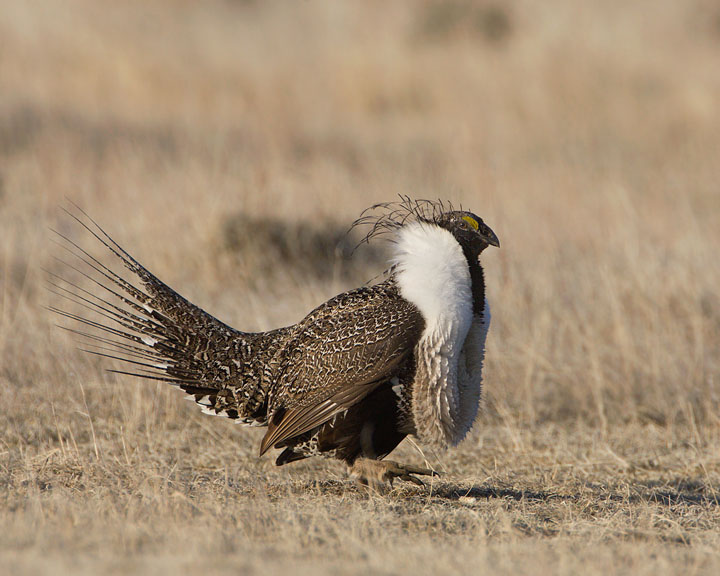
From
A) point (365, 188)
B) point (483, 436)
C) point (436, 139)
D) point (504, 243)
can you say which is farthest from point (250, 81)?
point (483, 436)

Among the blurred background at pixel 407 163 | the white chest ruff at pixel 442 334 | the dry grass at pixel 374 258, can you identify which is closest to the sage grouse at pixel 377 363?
the white chest ruff at pixel 442 334

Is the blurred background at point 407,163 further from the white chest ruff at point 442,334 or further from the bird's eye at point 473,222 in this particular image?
the bird's eye at point 473,222

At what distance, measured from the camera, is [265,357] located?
458 centimetres

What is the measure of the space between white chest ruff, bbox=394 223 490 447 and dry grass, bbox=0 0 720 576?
1.19ft

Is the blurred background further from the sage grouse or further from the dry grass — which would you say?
the sage grouse

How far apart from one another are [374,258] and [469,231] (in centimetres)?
437

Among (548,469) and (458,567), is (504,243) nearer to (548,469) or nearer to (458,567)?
(548,469)

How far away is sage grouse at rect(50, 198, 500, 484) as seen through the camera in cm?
420

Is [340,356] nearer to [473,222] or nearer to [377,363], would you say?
[377,363]

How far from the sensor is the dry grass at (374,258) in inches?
149

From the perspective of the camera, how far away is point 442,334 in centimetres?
417

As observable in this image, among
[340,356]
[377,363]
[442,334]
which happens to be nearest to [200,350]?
[340,356]

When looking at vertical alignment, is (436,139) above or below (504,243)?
above

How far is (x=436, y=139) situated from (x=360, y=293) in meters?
8.46
